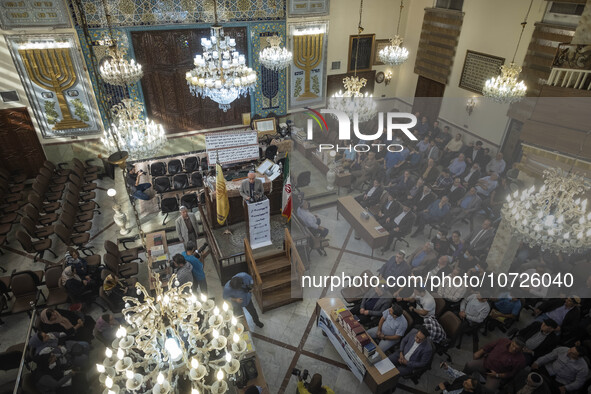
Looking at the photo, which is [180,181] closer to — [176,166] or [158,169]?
[176,166]

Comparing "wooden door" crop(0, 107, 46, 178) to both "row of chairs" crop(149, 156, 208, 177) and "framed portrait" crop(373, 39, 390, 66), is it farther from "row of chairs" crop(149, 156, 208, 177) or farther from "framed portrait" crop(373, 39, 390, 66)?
"framed portrait" crop(373, 39, 390, 66)

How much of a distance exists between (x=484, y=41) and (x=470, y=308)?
918 centimetres

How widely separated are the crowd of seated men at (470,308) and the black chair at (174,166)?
18.6ft

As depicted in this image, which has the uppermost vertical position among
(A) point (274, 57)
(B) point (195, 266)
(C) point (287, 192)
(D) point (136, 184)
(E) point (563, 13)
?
(E) point (563, 13)

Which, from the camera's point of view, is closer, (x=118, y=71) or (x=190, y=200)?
(x=118, y=71)

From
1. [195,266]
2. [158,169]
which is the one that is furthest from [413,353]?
[158,169]

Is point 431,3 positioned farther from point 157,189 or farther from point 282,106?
point 157,189

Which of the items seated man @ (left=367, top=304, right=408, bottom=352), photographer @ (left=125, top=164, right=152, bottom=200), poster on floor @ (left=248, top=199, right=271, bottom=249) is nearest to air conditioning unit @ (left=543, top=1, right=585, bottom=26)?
seated man @ (left=367, top=304, right=408, bottom=352)

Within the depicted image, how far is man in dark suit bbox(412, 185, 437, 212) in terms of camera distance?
961cm

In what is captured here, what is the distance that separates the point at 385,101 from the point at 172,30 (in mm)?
9191

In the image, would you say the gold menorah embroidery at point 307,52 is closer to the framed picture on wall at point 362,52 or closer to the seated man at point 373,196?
the framed picture on wall at point 362,52

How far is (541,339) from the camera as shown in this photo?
6191mm

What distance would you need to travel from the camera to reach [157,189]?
10508mm

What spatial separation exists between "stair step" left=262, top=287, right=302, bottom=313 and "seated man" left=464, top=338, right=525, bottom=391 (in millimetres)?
3607
